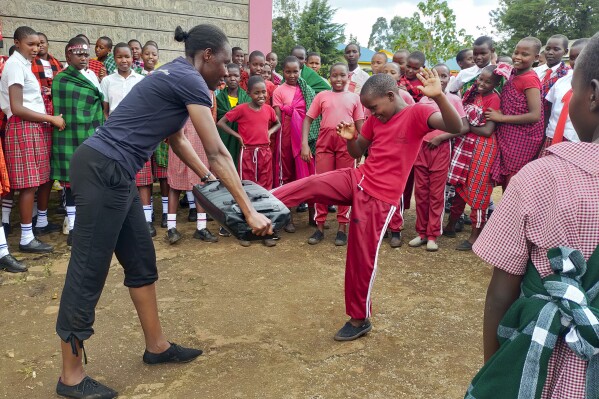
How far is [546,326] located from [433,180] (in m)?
4.06

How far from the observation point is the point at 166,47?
934 centimetres

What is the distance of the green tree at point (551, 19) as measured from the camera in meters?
28.3

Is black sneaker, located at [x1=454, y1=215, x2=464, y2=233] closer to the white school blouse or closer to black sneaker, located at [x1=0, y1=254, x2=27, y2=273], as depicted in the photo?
black sneaker, located at [x1=0, y1=254, x2=27, y2=273]

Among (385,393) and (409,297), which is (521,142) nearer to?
(409,297)

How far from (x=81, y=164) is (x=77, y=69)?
303 cm

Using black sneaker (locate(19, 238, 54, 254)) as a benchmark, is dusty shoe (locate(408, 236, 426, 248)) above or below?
above

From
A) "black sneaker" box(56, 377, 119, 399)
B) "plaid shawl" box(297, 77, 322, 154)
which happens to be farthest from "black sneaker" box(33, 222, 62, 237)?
"black sneaker" box(56, 377, 119, 399)

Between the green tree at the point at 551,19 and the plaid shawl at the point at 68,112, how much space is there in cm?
2837

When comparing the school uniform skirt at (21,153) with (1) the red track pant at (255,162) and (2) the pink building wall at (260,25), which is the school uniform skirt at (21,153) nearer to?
(1) the red track pant at (255,162)

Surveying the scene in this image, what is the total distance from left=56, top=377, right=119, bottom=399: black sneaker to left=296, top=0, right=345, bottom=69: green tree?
2457cm

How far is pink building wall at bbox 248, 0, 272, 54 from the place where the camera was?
392 inches

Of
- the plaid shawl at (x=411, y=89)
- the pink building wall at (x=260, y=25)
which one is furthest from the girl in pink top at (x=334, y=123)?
the pink building wall at (x=260, y=25)

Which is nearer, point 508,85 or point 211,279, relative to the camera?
point 211,279

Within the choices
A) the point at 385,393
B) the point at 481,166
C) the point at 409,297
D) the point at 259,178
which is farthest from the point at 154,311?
the point at 481,166
